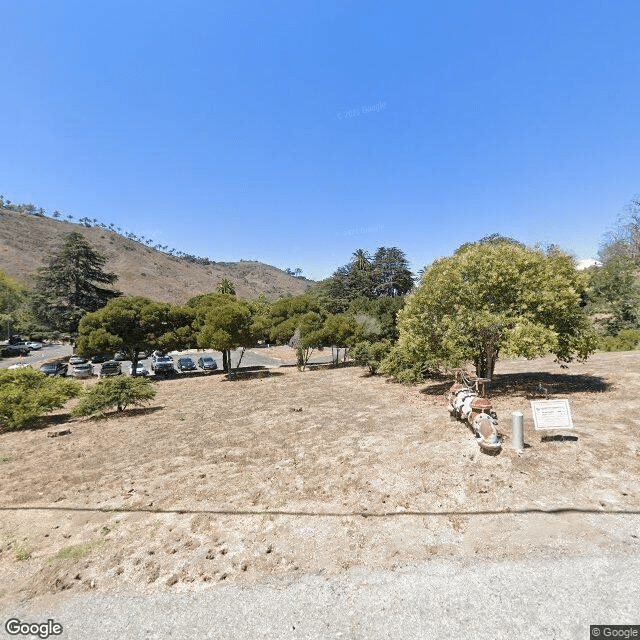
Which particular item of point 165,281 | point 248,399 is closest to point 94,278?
point 248,399

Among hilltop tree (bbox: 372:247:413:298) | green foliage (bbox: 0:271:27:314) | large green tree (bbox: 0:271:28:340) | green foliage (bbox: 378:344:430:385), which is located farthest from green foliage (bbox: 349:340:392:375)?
green foliage (bbox: 0:271:27:314)

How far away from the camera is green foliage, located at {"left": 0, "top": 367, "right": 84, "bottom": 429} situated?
1337 centimetres

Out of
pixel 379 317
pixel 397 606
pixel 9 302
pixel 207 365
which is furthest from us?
pixel 9 302

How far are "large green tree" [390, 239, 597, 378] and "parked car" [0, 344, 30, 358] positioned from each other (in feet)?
199

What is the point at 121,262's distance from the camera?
13925 cm

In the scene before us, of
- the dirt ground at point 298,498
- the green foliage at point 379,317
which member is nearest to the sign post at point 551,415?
the dirt ground at point 298,498

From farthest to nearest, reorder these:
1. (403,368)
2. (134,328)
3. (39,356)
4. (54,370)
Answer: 1. (39,356)
2. (54,370)
3. (134,328)
4. (403,368)

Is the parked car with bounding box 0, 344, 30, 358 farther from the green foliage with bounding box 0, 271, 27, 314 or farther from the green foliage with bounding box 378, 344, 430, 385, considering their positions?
the green foliage with bounding box 378, 344, 430, 385

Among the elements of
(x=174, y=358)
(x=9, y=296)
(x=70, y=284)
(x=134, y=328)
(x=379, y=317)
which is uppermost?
(x=9, y=296)

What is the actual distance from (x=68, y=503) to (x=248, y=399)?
35.0 ft

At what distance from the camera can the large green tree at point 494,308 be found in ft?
41.5

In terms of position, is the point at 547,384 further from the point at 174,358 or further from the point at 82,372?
the point at 174,358

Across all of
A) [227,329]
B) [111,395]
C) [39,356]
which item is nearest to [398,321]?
[111,395]

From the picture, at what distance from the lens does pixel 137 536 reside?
562 cm
